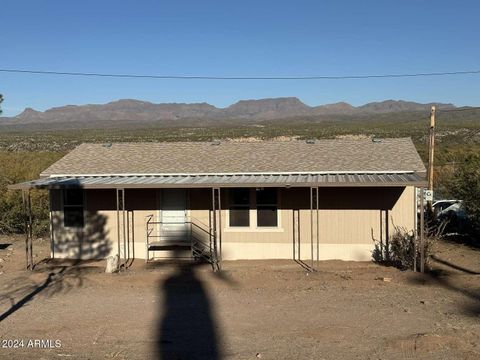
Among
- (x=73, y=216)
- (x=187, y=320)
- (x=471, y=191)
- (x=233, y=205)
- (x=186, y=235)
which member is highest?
(x=471, y=191)

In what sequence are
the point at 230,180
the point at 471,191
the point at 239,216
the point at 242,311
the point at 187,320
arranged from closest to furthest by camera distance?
the point at 187,320, the point at 242,311, the point at 230,180, the point at 239,216, the point at 471,191

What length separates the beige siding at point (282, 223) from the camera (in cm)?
1556

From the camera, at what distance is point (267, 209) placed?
53.0 feet

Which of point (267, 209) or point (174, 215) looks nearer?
point (267, 209)

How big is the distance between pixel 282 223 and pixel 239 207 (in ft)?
4.22

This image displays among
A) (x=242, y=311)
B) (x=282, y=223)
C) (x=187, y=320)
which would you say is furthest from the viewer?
(x=282, y=223)

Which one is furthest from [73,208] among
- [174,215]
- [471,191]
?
[471,191]

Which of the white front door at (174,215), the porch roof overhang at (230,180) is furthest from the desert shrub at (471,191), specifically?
the white front door at (174,215)

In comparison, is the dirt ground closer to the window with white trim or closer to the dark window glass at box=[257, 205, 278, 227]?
the dark window glass at box=[257, 205, 278, 227]

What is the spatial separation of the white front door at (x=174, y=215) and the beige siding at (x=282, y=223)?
228 millimetres

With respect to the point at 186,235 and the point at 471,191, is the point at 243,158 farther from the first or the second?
the point at 471,191

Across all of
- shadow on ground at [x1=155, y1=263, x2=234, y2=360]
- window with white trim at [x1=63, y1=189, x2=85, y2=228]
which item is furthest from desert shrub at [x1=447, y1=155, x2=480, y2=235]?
window with white trim at [x1=63, y1=189, x2=85, y2=228]

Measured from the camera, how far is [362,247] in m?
15.7

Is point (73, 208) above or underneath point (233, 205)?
underneath
